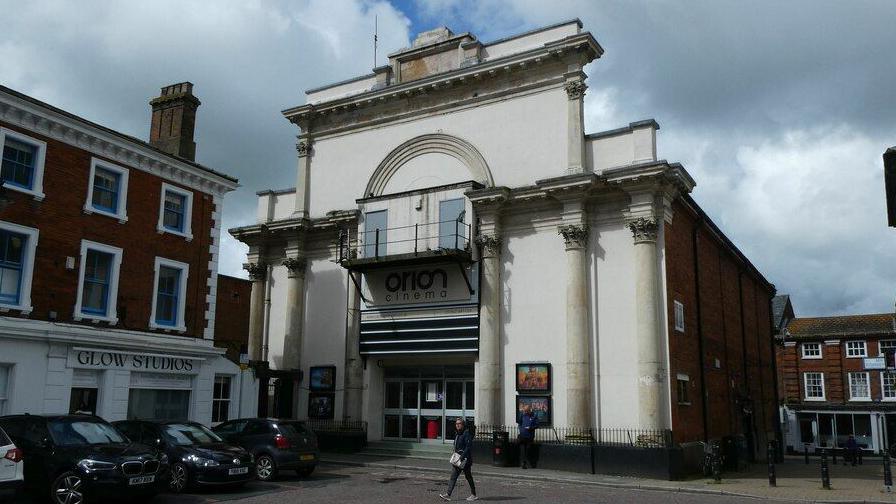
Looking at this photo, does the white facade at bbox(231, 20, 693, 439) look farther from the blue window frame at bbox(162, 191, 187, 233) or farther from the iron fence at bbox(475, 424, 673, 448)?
the blue window frame at bbox(162, 191, 187, 233)

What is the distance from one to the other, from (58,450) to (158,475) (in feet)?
5.74

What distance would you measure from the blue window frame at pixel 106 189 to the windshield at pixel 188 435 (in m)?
7.40

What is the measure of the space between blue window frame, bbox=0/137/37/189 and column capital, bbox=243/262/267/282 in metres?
12.0

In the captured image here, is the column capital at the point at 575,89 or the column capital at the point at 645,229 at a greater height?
the column capital at the point at 575,89

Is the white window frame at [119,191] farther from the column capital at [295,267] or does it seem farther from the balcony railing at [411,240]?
the column capital at [295,267]

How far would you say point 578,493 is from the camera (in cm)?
1758

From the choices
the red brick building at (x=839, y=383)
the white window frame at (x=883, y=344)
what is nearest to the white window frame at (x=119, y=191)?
the red brick building at (x=839, y=383)

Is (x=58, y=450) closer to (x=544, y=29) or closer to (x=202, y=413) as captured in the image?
(x=202, y=413)

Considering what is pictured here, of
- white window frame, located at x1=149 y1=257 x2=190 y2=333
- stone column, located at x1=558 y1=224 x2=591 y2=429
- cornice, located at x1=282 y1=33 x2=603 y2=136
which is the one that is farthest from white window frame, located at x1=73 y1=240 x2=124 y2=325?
stone column, located at x1=558 y1=224 x2=591 y2=429

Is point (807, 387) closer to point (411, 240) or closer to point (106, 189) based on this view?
point (411, 240)

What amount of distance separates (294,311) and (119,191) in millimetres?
9365

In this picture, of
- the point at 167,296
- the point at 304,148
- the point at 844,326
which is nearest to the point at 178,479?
the point at 167,296

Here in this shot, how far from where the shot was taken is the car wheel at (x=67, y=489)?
12.8m

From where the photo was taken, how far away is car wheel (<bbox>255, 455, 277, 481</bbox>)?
1791 cm
